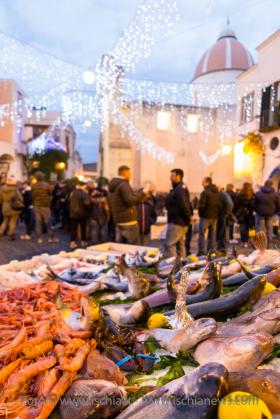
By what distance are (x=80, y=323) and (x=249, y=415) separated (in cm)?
121

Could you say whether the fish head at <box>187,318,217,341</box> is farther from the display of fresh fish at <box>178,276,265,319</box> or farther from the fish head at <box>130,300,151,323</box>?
the fish head at <box>130,300,151,323</box>

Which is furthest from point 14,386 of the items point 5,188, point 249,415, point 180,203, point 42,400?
point 5,188

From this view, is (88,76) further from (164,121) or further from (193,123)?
(193,123)

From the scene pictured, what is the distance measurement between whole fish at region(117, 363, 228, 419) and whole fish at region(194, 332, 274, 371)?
1.02 ft

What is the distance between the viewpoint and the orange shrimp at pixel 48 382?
5.40ft

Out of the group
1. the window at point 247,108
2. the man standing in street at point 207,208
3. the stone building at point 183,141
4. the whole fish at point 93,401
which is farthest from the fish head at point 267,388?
the stone building at point 183,141

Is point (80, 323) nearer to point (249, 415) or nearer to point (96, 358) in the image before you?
point (96, 358)

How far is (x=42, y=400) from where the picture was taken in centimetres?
160

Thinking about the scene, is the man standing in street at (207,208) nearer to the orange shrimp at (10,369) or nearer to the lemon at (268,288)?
the lemon at (268,288)

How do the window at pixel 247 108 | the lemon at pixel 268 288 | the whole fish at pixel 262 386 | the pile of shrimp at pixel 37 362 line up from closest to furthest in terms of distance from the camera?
the whole fish at pixel 262 386 < the pile of shrimp at pixel 37 362 < the lemon at pixel 268 288 < the window at pixel 247 108

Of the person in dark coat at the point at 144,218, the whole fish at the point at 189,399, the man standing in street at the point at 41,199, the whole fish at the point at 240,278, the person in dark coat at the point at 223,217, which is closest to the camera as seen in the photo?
the whole fish at the point at 189,399

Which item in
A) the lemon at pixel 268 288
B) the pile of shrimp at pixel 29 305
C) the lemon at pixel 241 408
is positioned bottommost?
the pile of shrimp at pixel 29 305

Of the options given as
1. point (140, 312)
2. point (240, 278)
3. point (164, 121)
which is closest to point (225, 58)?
point (164, 121)

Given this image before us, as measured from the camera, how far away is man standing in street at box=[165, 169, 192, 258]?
19.9 ft
